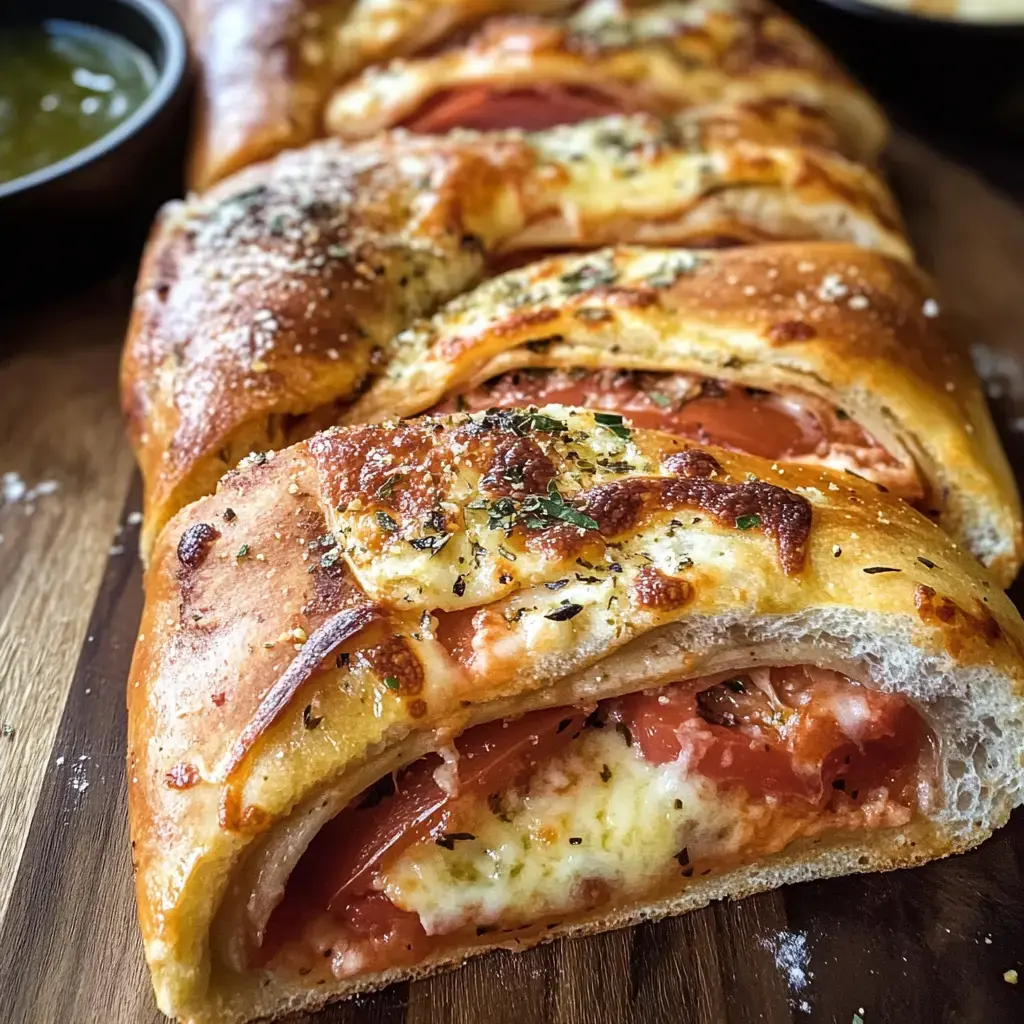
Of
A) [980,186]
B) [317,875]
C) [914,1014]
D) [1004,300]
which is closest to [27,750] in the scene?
[317,875]

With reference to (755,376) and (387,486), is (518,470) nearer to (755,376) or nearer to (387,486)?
(387,486)

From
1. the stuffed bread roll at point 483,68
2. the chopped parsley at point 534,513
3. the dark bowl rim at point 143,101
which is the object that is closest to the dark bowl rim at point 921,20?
the stuffed bread roll at point 483,68

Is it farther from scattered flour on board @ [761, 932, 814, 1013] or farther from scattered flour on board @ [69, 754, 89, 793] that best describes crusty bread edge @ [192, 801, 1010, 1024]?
scattered flour on board @ [69, 754, 89, 793]

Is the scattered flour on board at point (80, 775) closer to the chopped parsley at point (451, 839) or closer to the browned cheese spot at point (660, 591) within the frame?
the chopped parsley at point (451, 839)

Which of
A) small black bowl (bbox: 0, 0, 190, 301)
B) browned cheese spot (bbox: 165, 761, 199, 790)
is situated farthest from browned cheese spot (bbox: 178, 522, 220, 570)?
small black bowl (bbox: 0, 0, 190, 301)

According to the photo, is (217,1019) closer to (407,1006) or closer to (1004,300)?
(407,1006)

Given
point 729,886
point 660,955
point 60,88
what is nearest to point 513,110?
point 60,88
